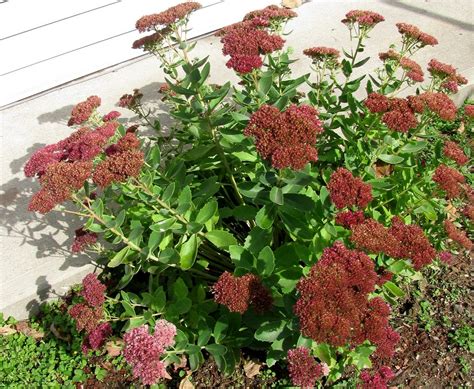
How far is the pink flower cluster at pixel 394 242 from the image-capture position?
1.78 m

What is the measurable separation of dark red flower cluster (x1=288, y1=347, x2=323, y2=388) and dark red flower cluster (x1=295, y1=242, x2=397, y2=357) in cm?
25

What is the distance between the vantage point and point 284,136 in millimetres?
1752

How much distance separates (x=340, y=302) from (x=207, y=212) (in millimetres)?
839

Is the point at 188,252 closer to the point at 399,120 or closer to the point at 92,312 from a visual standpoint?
the point at 92,312

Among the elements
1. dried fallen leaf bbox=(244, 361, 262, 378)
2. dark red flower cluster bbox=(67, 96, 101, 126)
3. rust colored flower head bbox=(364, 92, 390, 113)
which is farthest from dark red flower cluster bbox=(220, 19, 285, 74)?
dried fallen leaf bbox=(244, 361, 262, 378)

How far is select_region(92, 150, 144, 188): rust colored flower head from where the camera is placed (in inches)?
74.1

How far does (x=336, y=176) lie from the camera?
6.36ft

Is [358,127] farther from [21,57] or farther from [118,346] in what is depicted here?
[21,57]

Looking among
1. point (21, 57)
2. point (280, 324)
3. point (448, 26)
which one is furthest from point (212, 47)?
point (280, 324)

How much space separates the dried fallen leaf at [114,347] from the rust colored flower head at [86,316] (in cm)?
52

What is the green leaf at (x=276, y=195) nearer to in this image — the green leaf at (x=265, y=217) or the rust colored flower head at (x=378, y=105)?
the green leaf at (x=265, y=217)

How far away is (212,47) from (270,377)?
14.0 feet

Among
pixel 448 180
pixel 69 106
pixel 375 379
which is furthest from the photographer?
pixel 69 106

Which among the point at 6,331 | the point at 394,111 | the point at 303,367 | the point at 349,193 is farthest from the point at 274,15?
the point at 6,331
